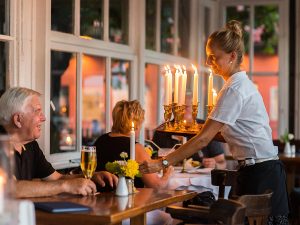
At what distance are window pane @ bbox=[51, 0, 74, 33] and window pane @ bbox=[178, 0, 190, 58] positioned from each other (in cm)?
246

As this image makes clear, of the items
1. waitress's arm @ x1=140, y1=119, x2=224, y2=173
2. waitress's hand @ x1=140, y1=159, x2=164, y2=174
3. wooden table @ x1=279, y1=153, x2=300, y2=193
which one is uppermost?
waitress's arm @ x1=140, y1=119, x2=224, y2=173

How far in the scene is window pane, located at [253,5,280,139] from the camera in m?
8.43

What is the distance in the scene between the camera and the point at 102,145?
4137mm

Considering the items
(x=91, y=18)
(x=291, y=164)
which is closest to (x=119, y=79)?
(x=91, y=18)

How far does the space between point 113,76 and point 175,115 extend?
246 cm

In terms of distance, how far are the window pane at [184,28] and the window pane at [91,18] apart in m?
1.99

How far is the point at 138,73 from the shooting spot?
6047mm

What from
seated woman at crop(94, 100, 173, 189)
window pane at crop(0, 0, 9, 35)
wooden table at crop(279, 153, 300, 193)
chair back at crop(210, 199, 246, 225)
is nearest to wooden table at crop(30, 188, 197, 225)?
chair back at crop(210, 199, 246, 225)

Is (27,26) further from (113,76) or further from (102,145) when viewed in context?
(113,76)

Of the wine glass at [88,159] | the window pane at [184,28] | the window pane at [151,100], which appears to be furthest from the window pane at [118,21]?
the wine glass at [88,159]

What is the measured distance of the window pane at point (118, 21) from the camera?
18.7ft

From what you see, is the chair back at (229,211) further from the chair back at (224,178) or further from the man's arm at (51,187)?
the chair back at (224,178)

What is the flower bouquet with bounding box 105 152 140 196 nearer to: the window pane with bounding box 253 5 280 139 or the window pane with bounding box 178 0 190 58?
the window pane with bounding box 178 0 190 58

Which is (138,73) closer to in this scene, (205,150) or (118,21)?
(118,21)
